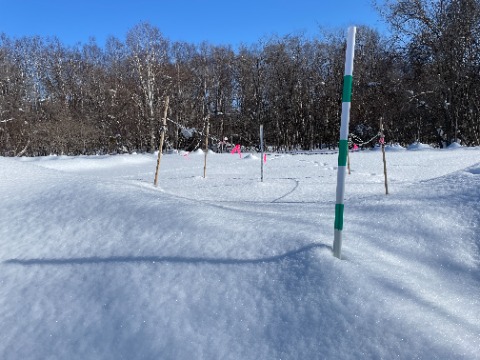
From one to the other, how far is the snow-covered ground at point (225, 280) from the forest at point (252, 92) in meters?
20.6

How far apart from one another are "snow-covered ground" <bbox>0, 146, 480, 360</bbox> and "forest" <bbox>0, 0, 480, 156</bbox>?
20625mm

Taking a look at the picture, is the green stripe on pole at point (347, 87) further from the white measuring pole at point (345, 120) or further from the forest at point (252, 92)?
the forest at point (252, 92)

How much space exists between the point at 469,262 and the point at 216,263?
4.84 ft

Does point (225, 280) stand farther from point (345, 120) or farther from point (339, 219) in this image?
point (345, 120)

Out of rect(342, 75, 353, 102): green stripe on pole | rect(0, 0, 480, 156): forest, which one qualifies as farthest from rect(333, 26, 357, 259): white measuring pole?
rect(0, 0, 480, 156): forest

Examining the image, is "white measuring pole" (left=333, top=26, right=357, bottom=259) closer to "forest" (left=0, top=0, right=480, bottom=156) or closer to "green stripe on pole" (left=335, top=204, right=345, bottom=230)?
"green stripe on pole" (left=335, top=204, right=345, bottom=230)

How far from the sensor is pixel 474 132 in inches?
805

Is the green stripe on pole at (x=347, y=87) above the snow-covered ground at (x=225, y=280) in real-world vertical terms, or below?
above

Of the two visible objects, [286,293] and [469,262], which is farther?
[469,262]

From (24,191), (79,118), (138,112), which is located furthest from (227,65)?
(24,191)

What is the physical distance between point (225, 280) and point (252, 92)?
28.0 metres

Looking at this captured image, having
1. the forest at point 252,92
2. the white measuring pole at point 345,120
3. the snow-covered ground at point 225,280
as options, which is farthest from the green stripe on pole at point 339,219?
the forest at point 252,92

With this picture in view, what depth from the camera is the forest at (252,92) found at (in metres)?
19.8

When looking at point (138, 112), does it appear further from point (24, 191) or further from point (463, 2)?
point (24, 191)
